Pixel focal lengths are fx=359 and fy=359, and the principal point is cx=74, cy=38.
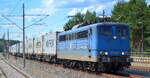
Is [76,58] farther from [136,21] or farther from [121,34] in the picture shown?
[136,21]

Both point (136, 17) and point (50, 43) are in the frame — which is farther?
point (136, 17)

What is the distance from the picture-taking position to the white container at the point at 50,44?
36906mm

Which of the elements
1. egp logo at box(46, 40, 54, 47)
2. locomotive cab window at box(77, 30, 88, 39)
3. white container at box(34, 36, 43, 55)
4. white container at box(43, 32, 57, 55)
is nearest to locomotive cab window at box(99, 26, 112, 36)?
locomotive cab window at box(77, 30, 88, 39)

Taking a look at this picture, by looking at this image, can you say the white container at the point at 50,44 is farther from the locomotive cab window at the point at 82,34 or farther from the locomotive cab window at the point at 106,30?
the locomotive cab window at the point at 106,30

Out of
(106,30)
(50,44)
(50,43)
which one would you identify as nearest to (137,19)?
(50,43)

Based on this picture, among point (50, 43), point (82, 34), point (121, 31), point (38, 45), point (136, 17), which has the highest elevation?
point (136, 17)

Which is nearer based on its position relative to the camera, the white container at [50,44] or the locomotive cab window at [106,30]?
the locomotive cab window at [106,30]

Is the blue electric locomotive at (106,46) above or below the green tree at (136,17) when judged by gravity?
below

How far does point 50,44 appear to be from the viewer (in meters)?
39.6

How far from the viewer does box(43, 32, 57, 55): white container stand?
36906 millimetres

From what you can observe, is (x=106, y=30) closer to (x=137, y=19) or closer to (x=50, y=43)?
(x=50, y=43)

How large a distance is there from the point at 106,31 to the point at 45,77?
4858 mm

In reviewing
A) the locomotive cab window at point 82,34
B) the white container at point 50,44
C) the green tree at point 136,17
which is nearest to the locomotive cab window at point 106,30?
the locomotive cab window at point 82,34

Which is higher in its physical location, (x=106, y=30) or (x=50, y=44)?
(x=106, y=30)
